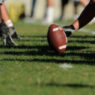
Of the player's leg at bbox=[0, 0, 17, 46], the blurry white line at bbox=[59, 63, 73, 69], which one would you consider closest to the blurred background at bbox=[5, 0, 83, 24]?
the player's leg at bbox=[0, 0, 17, 46]

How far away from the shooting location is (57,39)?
4.57 metres

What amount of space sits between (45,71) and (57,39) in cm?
79

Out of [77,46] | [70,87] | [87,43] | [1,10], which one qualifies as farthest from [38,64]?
[1,10]

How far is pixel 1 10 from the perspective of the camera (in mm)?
6254

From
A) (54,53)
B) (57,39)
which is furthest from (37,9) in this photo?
(57,39)

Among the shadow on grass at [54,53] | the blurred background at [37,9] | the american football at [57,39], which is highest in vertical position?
the american football at [57,39]

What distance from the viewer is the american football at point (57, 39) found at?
4563 millimetres

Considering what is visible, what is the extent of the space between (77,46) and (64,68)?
1.58 meters

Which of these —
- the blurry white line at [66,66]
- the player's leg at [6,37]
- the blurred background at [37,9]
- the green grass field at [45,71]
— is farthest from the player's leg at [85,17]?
the blurred background at [37,9]

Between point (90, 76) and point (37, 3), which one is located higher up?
point (90, 76)

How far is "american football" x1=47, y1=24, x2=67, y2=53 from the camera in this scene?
15.0 feet

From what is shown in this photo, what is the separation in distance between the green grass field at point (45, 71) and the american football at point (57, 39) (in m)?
0.10

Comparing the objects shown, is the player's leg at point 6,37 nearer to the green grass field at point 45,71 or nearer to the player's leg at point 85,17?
the green grass field at point 45,71

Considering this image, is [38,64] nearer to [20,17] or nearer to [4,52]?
[4,52]
